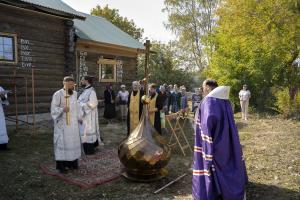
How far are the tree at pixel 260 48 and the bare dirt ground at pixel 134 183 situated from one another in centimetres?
766

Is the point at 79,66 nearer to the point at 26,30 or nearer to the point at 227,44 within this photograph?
the point at 26,30

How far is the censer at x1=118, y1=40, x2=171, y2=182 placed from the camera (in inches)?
235

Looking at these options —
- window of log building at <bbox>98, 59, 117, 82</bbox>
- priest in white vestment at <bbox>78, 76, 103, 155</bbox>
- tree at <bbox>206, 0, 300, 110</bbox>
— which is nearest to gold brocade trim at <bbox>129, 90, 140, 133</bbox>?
priest in white vestment at <bbox>78, 76, 103, 155</bbox>

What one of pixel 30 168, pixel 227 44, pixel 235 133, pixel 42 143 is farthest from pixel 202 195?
pixel 227 44

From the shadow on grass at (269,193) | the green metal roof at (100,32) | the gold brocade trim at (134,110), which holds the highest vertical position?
the green metal roof at (100,32)

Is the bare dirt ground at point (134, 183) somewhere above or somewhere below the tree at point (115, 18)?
below

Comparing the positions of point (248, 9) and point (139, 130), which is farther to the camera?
point (248, 9)

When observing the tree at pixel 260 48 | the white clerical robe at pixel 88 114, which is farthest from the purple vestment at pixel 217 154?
the tree at pixel 260 48

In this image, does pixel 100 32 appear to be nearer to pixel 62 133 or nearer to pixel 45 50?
pixel 45 50

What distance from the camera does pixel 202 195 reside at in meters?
4.33

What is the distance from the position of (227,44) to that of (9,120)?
40.2ft

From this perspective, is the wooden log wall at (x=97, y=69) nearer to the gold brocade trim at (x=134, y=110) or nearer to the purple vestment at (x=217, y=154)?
the gold brocade trim at (x=134, y=110)

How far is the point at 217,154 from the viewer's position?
14.3ft

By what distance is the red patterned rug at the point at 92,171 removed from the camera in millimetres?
6180
